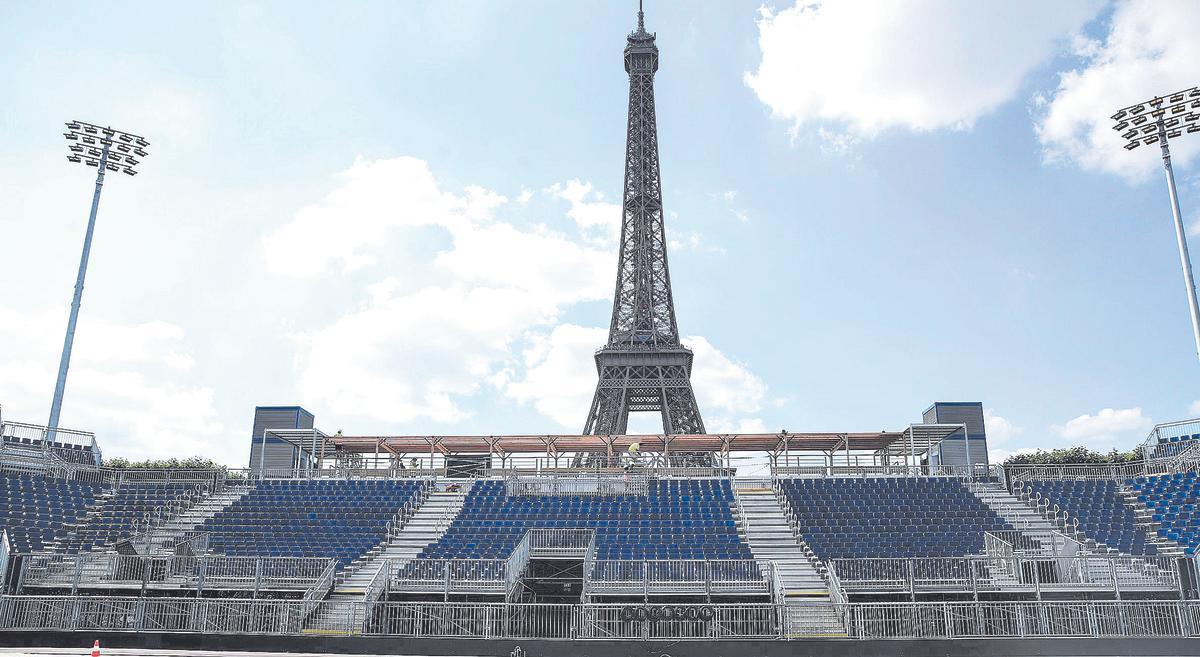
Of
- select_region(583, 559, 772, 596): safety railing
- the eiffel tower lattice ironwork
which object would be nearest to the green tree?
the eiffel tower lattice ironwork

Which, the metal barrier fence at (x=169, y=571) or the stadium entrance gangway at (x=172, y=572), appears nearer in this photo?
the stadium entrance gangway at (x=172, y=572)

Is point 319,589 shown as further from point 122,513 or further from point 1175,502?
point 1175,502

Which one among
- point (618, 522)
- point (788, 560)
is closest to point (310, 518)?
A: point (618, 522)

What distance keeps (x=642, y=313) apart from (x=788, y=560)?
41165 mm

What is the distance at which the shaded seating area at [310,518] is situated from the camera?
2555cm

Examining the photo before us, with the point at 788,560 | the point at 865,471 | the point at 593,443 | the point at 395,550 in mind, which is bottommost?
the point at 788,560

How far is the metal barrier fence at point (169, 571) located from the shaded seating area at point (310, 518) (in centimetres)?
118

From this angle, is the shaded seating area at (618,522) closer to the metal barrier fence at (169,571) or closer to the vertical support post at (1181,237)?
the metal barrier fence at (169,571)

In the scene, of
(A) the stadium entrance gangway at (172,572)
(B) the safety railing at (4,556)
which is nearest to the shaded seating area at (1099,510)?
(A) the stadium entrance gangway at (172,572)

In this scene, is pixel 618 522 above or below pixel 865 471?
below

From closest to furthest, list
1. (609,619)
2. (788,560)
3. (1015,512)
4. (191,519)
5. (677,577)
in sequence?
(609,619) < (677,577) < (788,560) < (1015,512) < (191,519)

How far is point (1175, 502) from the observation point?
27.4 m

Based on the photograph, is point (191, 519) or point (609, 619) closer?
point (609, 619)

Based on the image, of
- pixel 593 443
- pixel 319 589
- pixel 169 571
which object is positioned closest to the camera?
pixel 319 589
